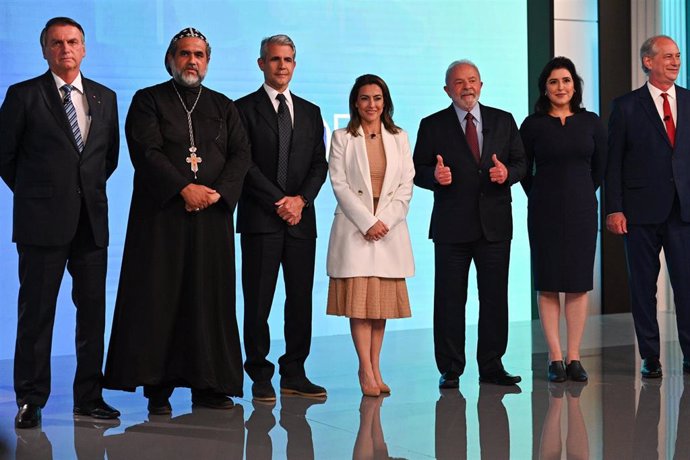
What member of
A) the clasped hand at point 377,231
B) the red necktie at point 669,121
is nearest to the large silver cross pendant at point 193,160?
the clasped hand at point 377,231

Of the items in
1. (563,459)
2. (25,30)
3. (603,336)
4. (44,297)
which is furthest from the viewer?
(603,336)

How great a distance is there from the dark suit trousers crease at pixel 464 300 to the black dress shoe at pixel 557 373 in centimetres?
27

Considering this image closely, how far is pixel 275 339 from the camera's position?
282 inches

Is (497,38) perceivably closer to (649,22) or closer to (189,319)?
(649,22)

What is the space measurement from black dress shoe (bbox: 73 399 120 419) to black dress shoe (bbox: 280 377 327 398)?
872mm

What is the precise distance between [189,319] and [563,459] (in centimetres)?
177

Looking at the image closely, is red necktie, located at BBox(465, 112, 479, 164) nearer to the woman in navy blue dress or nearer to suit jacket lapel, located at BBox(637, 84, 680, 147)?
the woman in navy blue dress

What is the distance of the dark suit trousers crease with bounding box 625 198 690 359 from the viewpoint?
17.9 ft

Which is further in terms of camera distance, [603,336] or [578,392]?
[603,336]

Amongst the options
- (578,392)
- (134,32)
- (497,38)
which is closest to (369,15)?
(497,38)

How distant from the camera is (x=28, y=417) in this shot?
4367mm

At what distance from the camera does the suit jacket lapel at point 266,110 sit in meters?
4.99

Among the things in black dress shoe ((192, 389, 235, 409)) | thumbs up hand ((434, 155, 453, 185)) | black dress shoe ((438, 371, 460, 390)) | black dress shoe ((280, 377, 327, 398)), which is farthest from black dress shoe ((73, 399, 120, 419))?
thumbs up hand ((434, 155, 453, 185))

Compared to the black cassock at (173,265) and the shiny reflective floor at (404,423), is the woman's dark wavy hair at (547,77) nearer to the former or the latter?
the shiny reflective floor at (404,423)
